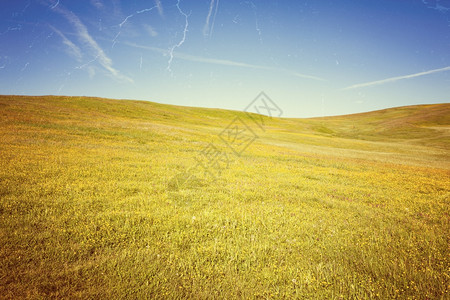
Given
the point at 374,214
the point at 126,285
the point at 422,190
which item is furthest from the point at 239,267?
the point at 422,190

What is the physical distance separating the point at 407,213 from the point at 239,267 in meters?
7.85

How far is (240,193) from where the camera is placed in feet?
27.8

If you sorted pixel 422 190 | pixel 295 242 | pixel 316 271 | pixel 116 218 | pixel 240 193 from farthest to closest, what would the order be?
pixel 422 190, pixel 240 193, pixel 116 218, pixel 295 242, pixel 316 271

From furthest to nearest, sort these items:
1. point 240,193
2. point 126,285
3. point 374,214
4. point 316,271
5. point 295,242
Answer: point 240,193, point 374,214, point 295,242, point 316,271, point 126,285

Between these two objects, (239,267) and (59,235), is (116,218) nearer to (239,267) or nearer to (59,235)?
(59,235)

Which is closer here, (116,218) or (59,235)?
(59,235)

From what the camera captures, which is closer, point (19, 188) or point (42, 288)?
point (42, 288)

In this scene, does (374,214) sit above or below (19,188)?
below

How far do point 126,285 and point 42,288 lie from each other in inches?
51.3

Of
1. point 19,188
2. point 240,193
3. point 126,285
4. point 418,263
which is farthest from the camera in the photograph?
point 240,193

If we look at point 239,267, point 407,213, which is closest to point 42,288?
point 239,267

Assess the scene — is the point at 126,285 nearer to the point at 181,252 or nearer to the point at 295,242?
the point at 181,252

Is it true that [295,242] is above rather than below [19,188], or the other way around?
below

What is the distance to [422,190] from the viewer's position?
10953mm
